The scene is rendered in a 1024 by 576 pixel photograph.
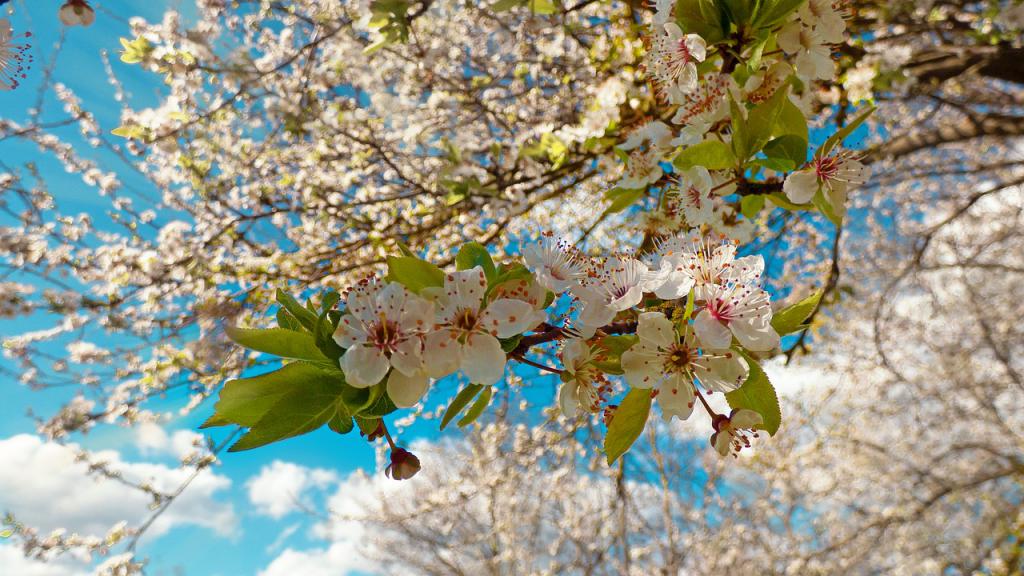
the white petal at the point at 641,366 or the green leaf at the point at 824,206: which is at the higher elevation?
the green leaf at the point at 824,206

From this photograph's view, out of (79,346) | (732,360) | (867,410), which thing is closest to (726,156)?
(732,360)

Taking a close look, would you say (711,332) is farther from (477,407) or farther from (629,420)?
(477,407)

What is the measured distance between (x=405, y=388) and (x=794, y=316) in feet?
1.35

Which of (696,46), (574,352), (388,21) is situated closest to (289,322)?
(574,352)

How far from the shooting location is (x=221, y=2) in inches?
109

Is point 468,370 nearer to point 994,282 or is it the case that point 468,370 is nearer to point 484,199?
point 484,199

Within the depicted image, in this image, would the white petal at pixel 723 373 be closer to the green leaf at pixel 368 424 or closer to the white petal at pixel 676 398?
the white petal at pixel 676 398

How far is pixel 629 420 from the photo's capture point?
1.92 feet

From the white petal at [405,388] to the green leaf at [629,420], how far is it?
0.21m

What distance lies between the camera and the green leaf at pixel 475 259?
583mm

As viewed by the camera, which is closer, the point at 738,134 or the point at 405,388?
the point at 405,388

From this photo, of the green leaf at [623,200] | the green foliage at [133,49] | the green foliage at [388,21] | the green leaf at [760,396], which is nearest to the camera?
the green leaf at [760,396]

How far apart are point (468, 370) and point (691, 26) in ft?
1.92

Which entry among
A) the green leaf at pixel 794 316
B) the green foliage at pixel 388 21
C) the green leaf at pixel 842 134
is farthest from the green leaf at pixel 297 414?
the green foliage at pixel 388 21
